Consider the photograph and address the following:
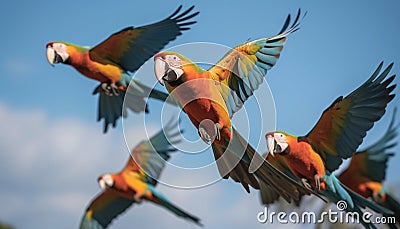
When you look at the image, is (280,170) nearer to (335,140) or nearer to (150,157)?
(335,140)

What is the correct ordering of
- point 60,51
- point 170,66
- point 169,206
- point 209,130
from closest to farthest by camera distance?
point 170,66, point 209,130, point 60,51, point 169,206

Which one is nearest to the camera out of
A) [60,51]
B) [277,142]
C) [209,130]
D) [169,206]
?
[209,130]

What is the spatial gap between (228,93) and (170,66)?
0.24m

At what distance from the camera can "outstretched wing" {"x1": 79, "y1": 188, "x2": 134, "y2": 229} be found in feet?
8.48

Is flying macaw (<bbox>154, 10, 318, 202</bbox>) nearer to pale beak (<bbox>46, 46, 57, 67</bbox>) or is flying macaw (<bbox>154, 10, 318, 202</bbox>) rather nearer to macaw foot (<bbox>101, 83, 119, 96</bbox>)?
macaw foot (<bbox>101, 83, 119, 96</bbox>)

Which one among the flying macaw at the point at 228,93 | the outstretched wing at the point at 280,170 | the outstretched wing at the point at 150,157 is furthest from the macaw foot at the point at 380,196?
the outstretched wing at the point at 150,157

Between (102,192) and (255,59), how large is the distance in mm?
1110

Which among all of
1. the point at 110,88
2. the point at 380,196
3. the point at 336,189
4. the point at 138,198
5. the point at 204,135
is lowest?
the point at 380,196

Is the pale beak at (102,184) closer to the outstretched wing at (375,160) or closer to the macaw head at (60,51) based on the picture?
the macaw head at (60,51)

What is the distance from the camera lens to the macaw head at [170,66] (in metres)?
1.58

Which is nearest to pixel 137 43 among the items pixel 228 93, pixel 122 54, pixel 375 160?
pixel 122 54

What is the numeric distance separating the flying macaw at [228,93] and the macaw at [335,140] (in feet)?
0.43

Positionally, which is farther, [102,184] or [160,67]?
[102,184]

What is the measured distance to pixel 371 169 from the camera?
101 inches
